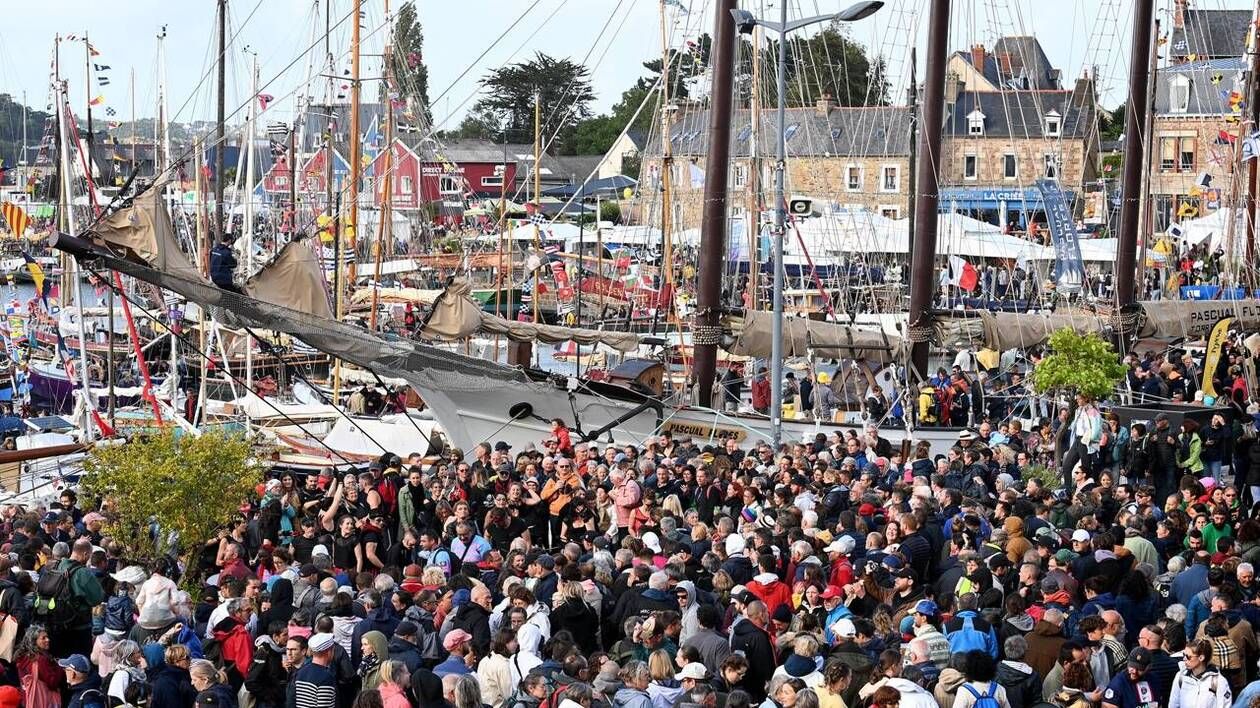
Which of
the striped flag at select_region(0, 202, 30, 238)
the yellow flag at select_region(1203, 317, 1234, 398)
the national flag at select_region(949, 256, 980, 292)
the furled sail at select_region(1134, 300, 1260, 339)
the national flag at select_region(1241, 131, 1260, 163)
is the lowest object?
the yellow flag at select_region(1203, 317, 1234, 398)

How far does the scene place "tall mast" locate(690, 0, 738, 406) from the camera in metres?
25.8

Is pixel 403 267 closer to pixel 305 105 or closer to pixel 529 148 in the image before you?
pixel 305 105

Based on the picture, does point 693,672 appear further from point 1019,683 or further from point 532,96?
point 532,96

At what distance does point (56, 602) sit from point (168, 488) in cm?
323

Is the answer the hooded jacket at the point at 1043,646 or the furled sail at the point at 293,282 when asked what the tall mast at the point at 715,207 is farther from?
the hooded jacket at the point at 1043,646

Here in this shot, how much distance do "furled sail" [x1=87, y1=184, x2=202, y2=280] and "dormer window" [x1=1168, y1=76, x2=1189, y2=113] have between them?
5490 cm

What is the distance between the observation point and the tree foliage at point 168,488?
56.3 ft

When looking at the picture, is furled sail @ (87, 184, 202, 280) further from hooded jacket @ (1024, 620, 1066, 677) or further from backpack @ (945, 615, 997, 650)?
hooded jacket @ (1024, 620, 1066, 677)

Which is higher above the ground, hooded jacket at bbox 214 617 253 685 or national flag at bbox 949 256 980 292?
national flag at bbox 949 256 980 292

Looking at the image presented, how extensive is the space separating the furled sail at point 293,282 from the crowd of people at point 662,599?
3.90m

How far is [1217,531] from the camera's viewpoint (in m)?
15.3

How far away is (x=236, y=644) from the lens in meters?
12.7

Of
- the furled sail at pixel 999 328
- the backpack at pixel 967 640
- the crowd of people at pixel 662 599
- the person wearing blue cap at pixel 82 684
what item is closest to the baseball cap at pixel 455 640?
the crowd of people at pixel 662 599

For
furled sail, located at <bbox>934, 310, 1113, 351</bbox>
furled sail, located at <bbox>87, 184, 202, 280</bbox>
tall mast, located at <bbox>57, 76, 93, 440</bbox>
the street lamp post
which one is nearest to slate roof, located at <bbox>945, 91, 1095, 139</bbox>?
furled sail, located at <bbox>934, 310, 1113, 351</bbox>
